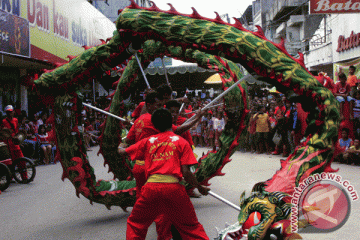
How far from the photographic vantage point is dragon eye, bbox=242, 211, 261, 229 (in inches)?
124

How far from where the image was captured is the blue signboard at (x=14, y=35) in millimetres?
10795

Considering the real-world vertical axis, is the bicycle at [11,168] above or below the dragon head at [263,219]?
below

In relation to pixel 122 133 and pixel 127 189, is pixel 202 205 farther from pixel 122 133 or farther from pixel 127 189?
pixel 122 133

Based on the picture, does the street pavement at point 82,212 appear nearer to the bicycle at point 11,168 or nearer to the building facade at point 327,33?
the bicycle at point 11,168

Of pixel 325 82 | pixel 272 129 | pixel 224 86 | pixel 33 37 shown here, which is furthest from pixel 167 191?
pixel 33 37

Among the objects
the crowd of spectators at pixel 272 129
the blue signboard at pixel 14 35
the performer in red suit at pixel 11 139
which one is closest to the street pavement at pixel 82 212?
the performer in red suit at pixel 11 139

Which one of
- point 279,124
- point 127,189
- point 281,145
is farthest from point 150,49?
point 281,145

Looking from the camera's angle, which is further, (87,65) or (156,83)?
(156,83)

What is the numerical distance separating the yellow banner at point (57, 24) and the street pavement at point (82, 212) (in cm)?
547

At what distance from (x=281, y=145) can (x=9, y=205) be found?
8.34 meters

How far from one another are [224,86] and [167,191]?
131 inches

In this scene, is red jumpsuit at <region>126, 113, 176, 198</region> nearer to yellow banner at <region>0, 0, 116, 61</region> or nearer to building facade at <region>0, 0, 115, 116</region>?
building facade at <region>0, 0, 115, 116</region>

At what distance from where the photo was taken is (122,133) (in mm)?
7195

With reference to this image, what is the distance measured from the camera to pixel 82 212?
6344 mm
